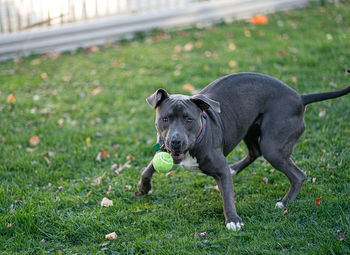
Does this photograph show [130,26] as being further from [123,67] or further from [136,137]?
[136,137]

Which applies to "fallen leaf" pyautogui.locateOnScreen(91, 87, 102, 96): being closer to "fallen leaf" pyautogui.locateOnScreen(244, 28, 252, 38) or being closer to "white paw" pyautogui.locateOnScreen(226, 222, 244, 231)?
"fallen leaf" pyautogui.locateOnScreen(244, 28, 252, 38)

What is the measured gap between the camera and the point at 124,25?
1078 centimetres

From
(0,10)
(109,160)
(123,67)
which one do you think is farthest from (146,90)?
(0,10)

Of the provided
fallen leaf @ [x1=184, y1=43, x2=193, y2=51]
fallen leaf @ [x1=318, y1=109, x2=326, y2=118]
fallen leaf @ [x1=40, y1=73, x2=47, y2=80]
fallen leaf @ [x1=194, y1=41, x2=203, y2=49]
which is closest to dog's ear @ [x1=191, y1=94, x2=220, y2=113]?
fallen leaf @ [x1=318, y1=109, x2=326, y2=118]

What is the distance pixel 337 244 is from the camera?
11.7 feet

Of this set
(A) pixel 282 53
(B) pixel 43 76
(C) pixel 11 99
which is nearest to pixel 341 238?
(A) pixel 282 53

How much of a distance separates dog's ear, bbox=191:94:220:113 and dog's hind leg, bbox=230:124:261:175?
90cm

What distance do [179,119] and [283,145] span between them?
1.26 metres

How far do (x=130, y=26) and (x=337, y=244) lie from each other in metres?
8.63

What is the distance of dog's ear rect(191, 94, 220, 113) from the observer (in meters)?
4.11

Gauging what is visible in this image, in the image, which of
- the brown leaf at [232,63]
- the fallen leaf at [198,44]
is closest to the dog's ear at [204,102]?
the brown leaf at [232,63]

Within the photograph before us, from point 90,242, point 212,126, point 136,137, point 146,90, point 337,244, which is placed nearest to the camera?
point 337,244

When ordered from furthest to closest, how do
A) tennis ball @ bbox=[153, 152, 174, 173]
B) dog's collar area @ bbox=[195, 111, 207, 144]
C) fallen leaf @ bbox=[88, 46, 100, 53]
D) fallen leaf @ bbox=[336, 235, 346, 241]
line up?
fallen leaf @ bbox=[88, 46, 100, 53] → dog's collar area @ bbox=[195, 111, 207, 144] → tennis ball @ bbox=[153, 152, 174, 173] → fallen leaf @ bbox=[336, 235, 346, 241]

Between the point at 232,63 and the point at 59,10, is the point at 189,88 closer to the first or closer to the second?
the point at 232,63
